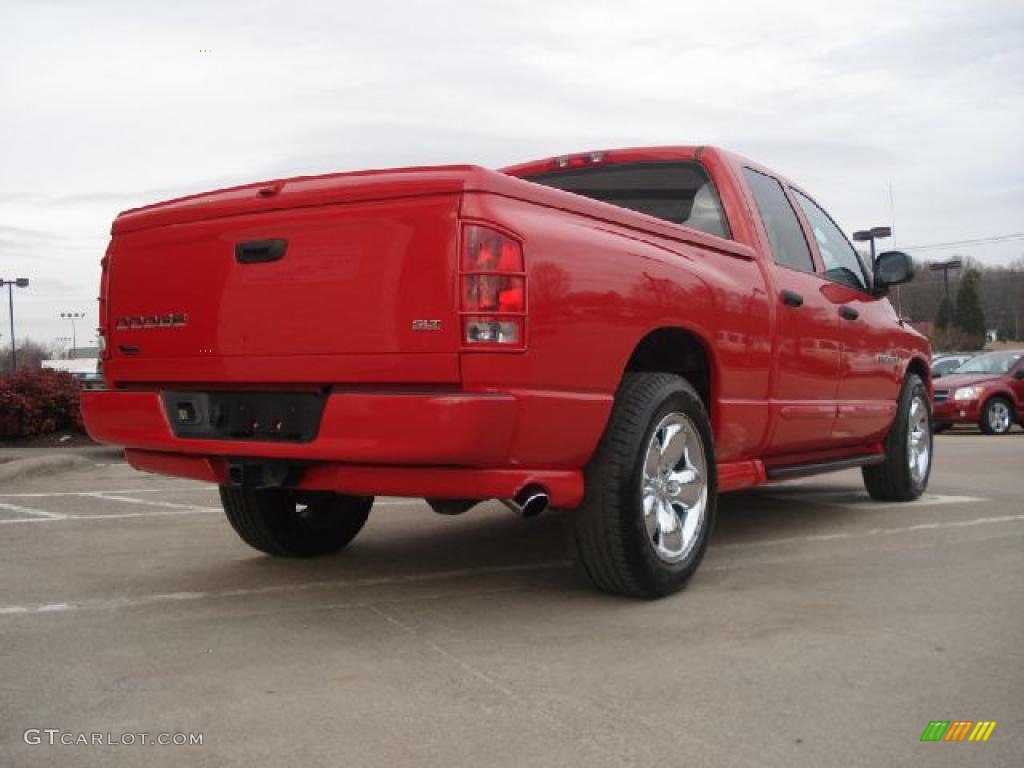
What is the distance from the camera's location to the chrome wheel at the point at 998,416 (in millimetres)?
16359

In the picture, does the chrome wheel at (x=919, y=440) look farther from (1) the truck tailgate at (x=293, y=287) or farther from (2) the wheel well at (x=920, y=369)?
(1) the truck tailgate at (x=293, y=287)

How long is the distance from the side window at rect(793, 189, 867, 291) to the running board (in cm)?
104

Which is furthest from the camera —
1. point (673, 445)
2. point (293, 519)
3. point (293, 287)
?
point (293, 519)

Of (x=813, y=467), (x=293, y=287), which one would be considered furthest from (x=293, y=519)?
(x=813, y=467)

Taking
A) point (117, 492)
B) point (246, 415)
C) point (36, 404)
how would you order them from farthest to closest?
point (36, 404), point (117, 492), point (246, 415)

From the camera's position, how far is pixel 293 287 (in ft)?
12.1

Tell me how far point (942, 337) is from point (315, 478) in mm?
71450

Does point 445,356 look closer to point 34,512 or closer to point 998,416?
point 34,512

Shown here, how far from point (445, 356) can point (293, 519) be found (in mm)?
1991

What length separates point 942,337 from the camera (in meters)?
68.9

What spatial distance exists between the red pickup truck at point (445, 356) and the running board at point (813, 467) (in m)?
0.29

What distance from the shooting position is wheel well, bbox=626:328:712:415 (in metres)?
4.48

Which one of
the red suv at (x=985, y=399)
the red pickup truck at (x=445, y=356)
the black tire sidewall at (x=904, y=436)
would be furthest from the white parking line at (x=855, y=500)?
the red suv at (x=985, y=399)

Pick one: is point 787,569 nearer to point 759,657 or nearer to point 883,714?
point 759,657
